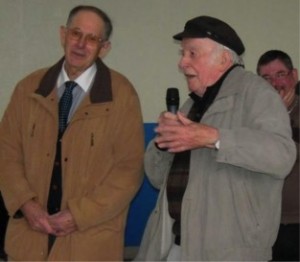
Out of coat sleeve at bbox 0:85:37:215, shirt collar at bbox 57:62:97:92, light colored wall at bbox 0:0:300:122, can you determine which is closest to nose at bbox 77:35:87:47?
shirt collar at bbox 57:62:97:92

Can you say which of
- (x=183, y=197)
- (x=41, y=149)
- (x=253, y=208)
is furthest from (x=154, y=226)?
(x=41, y=149)

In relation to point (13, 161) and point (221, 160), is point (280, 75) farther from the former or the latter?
point (13, 161)

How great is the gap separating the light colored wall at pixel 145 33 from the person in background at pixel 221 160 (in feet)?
5.49

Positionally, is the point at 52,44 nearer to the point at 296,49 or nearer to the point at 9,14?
the point at 9,14

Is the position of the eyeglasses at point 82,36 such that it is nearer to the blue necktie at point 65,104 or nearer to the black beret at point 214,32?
the blue necktie at point 65,104

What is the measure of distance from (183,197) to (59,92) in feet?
2.47

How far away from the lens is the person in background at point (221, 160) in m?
1.57

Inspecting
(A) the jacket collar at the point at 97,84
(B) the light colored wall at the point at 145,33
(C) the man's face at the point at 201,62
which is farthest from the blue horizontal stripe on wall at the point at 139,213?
(C) the man's face at the point at 201,62

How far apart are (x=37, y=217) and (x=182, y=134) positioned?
29.4 inches

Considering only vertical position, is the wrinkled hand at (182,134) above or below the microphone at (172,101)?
below

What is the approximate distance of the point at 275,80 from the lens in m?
2.60

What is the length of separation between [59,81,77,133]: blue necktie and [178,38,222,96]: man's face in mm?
536

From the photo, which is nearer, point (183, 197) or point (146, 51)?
point (183, 197)

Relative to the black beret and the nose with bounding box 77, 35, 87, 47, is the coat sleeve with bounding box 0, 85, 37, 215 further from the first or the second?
the black beret
